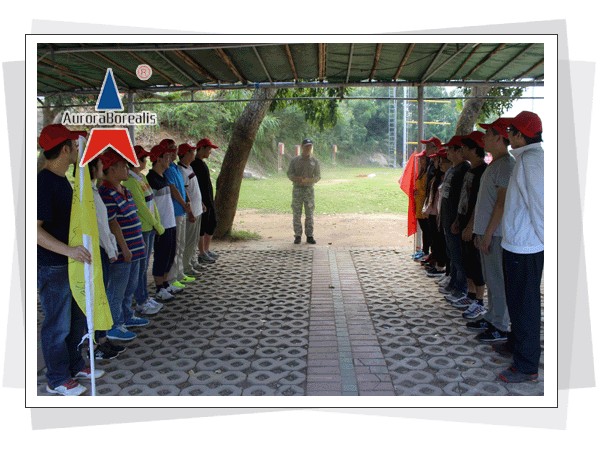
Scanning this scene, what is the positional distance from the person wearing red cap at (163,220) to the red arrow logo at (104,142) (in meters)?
1.87

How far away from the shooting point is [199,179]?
21.2ft

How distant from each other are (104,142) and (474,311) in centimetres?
351

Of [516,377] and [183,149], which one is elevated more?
[183,149]

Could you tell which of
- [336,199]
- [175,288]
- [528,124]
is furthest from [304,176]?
[336,199]

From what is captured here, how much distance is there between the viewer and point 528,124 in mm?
3158

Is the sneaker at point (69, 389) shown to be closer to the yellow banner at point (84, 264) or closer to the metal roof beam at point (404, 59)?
the yellow banner at point (84, 264)

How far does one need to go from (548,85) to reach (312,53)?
10.6 ft

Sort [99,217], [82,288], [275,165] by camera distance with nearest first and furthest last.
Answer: [82,288], [99,217], [275,165]

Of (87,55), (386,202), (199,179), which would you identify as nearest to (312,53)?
(199,179)

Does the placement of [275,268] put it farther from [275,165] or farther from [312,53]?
[275,165]

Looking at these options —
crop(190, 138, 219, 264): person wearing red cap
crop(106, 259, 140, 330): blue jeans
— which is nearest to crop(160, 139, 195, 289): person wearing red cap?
crop(190, 138, 219, 264): person wearing red cap

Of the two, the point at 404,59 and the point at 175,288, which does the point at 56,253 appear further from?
the point at 404,59

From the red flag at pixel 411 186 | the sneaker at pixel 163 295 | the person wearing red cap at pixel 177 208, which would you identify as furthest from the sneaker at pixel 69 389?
the red flag at pixel 411 186

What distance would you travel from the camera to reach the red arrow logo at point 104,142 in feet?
8.88
